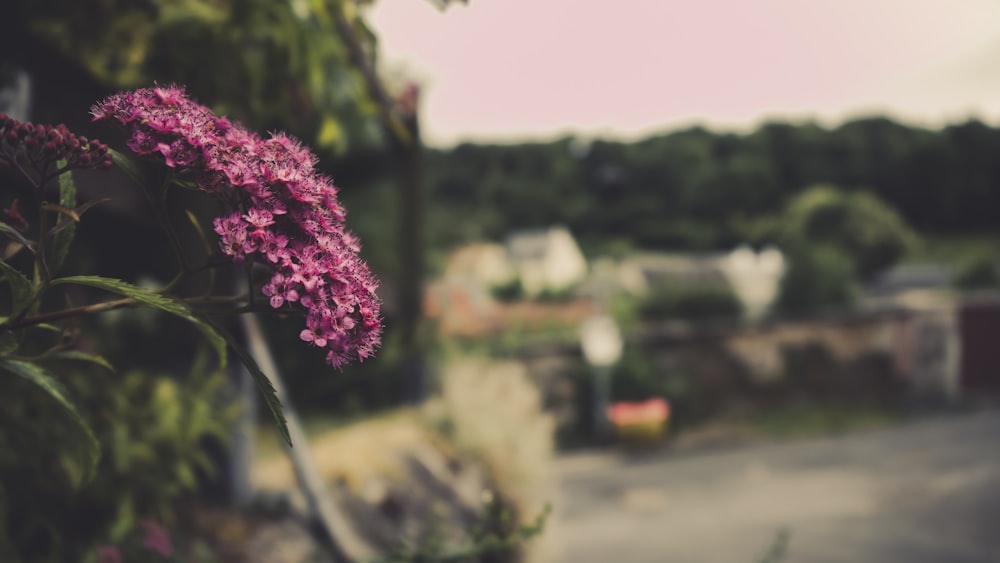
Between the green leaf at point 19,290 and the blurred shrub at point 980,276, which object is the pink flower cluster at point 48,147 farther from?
the blurred shrub at point 980,276

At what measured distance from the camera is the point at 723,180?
64.2 metres

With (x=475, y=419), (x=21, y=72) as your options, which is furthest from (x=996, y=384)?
(x=21, y=72)

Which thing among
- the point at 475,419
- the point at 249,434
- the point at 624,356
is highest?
the point at 249,434

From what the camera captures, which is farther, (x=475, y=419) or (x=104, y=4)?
(x=475, y=419)

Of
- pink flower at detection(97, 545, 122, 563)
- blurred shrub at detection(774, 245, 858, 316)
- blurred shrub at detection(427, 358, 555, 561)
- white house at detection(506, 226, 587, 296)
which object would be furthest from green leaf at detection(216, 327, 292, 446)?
white house at detection(506, 226, 587, 296)

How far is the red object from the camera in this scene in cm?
1680

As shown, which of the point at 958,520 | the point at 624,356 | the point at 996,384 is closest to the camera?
the point at 958,520

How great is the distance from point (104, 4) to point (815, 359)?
20740 mm

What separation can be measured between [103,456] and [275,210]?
2.25m

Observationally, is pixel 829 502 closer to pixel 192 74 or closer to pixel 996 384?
pixel 192 74

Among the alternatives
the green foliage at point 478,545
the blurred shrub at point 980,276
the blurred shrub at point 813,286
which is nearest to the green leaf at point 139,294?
the green foliage at point 478,545

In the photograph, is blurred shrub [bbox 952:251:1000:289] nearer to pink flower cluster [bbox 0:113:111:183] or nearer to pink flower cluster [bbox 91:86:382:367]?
pink flower cluster [bbox 91:86:382:367]

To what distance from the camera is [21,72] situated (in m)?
2.04

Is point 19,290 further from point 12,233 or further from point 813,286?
point 813,286
